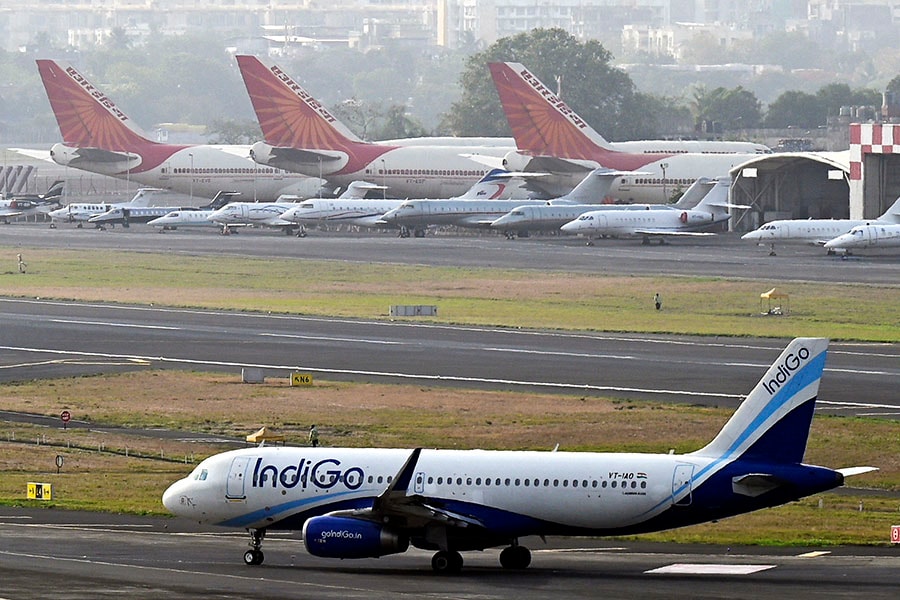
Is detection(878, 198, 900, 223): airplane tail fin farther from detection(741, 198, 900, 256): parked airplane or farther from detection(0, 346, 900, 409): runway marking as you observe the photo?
detection(0, 346, 900, 409): runway marking

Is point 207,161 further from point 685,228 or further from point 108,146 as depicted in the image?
point 685,228

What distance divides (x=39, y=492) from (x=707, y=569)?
23.4 meters

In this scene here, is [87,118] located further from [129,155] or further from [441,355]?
[441,355]

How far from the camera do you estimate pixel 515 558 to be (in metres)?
45.3

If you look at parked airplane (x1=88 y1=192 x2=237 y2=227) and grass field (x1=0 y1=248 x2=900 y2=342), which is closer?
grass field (x1=0 y1=248 x2=900 y2=342)

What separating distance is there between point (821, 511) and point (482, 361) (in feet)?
107

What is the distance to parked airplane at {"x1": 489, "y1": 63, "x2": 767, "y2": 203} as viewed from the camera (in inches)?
6909

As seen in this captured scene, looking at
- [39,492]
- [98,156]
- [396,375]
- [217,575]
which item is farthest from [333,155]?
[217,575]

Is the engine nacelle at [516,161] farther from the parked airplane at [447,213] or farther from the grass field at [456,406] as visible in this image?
the grass field at [456,406]

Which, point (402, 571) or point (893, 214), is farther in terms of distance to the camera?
point (893, 214)

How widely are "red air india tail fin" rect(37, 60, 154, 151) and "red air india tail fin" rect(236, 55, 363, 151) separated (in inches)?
533

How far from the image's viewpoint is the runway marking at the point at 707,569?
4419cm

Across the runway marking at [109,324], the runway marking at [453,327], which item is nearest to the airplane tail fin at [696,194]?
the runway marking at [453,327]

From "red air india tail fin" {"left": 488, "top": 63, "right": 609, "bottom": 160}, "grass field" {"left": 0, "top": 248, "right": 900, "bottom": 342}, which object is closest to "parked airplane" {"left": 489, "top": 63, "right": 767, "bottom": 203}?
"red air india tail fin" {"left": 488, "top": 63, "right": 609, "bottom": 160}
